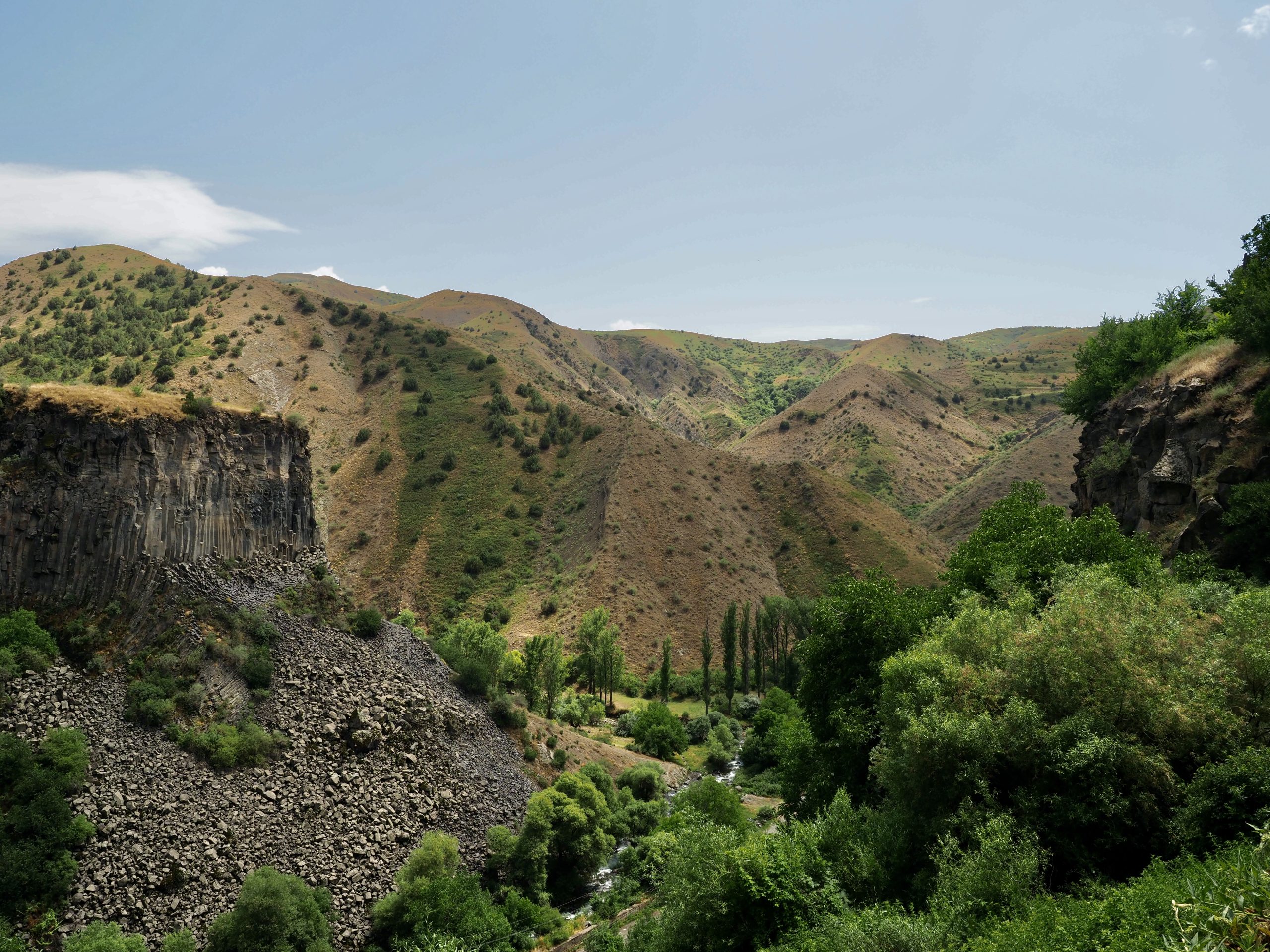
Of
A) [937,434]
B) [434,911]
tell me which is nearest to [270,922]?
[434,911]

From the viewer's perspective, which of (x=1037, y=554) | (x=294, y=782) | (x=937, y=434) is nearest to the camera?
(x=1037, y=554)

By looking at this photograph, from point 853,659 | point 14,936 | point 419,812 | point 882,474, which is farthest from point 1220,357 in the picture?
point 882,474

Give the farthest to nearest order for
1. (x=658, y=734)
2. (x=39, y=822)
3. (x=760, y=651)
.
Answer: (x=760, y=651) < (x=658, y=734) < (x=39, y=822)

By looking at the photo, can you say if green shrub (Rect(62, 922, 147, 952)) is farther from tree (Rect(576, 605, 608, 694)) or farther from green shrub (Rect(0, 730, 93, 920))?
tree (Rect(576, 605, 608, 694))

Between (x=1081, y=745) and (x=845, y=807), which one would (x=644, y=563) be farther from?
(x=1081, y=745)

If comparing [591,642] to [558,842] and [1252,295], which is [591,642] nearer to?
[558,842]

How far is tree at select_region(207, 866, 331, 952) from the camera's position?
2483cm

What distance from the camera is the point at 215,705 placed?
3180cm

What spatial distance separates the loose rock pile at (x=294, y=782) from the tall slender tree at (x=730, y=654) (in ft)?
96.7

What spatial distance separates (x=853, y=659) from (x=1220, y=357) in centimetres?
2162

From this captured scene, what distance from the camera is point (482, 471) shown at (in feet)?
294

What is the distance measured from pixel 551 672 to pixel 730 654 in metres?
20.4

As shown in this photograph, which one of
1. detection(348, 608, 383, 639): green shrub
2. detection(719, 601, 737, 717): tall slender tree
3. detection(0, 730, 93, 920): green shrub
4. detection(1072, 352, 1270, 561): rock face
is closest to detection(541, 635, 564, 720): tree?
detection(348, 608, 383, 639): green shrub

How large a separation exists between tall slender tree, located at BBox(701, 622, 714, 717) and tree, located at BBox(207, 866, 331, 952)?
4000 cm
